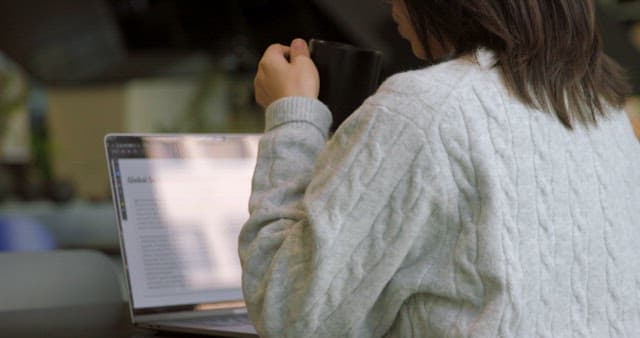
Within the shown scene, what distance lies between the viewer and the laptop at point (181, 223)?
51.6 inches

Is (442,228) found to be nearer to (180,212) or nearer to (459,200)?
(459,200)

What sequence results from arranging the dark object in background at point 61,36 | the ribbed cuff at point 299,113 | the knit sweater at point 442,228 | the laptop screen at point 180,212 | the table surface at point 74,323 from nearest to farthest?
the knit sweater at point 442,228 < the ribbed cuff at point 299,113 < the table surface at point 74,323 < the laptop screen at point 180,212 < the dark object in background at point 61,36

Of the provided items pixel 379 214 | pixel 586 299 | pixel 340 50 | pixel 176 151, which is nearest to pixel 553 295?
pixel 586 299

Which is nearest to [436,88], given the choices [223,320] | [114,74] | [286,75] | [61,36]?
[286,75]

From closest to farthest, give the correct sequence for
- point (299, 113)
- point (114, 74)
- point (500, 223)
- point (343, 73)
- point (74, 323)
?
point (500, 223), point (299, 113), point (343, 73), point (74, 323), point (114, 74)

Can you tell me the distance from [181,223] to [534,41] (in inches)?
26.1

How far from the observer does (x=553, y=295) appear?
869 millimetres

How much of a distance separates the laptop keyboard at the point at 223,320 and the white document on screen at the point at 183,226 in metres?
0.03

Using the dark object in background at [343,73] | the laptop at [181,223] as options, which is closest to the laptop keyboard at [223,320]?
the laptop at [181,223]

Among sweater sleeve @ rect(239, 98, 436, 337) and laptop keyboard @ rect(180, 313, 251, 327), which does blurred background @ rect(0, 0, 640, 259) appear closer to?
laptop keyboard @ rect(180, 313, 251, 327)

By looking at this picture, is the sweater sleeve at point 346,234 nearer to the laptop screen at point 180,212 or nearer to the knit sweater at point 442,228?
the knit sweater at point 442,228

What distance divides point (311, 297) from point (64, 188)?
24.2 ft

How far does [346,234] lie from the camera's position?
2.74 feet

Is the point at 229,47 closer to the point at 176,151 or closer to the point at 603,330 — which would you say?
the point at 176,151
